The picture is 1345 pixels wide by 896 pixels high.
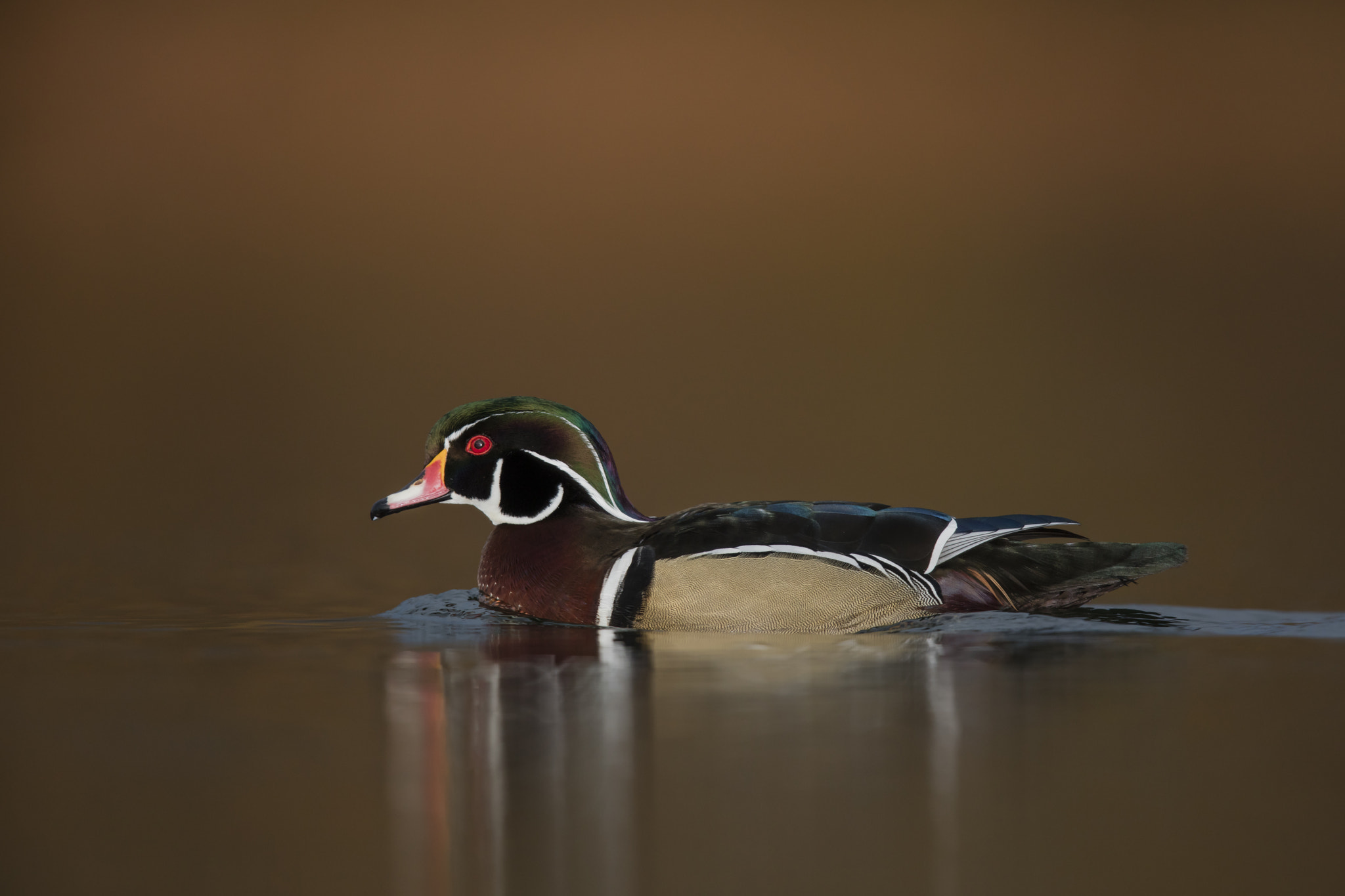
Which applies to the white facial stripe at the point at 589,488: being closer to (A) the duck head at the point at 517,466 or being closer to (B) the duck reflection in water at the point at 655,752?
(A) the duck head at the point at 517,466

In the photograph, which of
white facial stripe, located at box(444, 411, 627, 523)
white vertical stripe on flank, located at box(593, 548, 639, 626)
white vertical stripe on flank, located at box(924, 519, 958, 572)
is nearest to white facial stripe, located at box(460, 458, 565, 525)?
white facial stripe, located at box(444, 411, 627, 523)

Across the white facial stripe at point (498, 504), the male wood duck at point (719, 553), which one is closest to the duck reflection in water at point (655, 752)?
the male wood duck at point (719, 553)

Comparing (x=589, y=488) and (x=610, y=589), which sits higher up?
(x=589, y=488)

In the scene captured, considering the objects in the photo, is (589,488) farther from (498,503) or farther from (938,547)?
(938,547)

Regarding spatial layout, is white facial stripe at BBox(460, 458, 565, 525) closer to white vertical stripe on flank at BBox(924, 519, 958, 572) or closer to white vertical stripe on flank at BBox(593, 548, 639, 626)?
white vertical stripe on flank at BBox(593, 548, 639, 626)

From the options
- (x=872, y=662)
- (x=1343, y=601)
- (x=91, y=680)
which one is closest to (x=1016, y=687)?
(x=872, y=662)

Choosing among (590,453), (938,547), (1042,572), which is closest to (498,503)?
(590,453)
